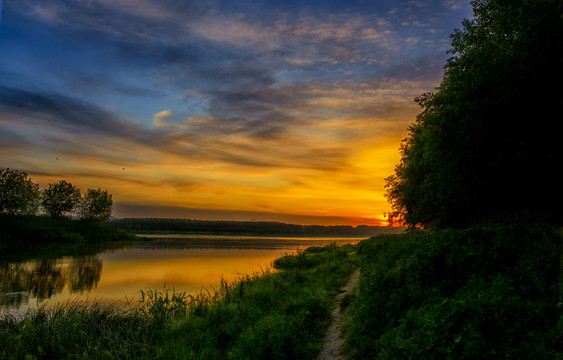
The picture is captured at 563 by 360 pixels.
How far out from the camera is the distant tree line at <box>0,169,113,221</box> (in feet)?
205

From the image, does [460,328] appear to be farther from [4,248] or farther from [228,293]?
[4,248]

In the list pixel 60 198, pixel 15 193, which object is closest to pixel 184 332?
pixel 15 193

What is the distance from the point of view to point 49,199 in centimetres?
7744

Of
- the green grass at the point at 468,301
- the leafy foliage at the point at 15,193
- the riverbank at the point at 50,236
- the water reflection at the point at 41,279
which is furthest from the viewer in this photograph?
the leafy foliage at the point at 15,193

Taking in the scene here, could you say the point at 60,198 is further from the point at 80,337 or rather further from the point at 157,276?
the point at 80,337

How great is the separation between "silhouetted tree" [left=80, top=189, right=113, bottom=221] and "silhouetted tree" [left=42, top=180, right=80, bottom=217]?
326 centimetres

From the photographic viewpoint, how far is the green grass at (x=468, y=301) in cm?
568

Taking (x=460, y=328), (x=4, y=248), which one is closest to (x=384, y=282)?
(x=460, y=328)

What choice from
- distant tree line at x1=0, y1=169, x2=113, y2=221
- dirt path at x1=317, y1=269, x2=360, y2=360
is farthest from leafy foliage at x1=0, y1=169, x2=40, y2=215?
dirt path at x1=317, y1=269, x2=360, y2=360

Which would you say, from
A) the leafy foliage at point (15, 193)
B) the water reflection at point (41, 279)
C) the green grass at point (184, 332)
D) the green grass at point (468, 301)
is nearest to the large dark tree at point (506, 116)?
the green grass at point (468, 301)

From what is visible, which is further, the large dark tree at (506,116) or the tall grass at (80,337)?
the large dark tree at (506,116)

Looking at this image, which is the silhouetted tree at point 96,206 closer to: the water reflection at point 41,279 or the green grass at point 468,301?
the water reflection at point 41,279

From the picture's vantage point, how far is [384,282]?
31.0ft

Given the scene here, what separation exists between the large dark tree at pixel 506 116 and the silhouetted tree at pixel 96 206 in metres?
87.5
